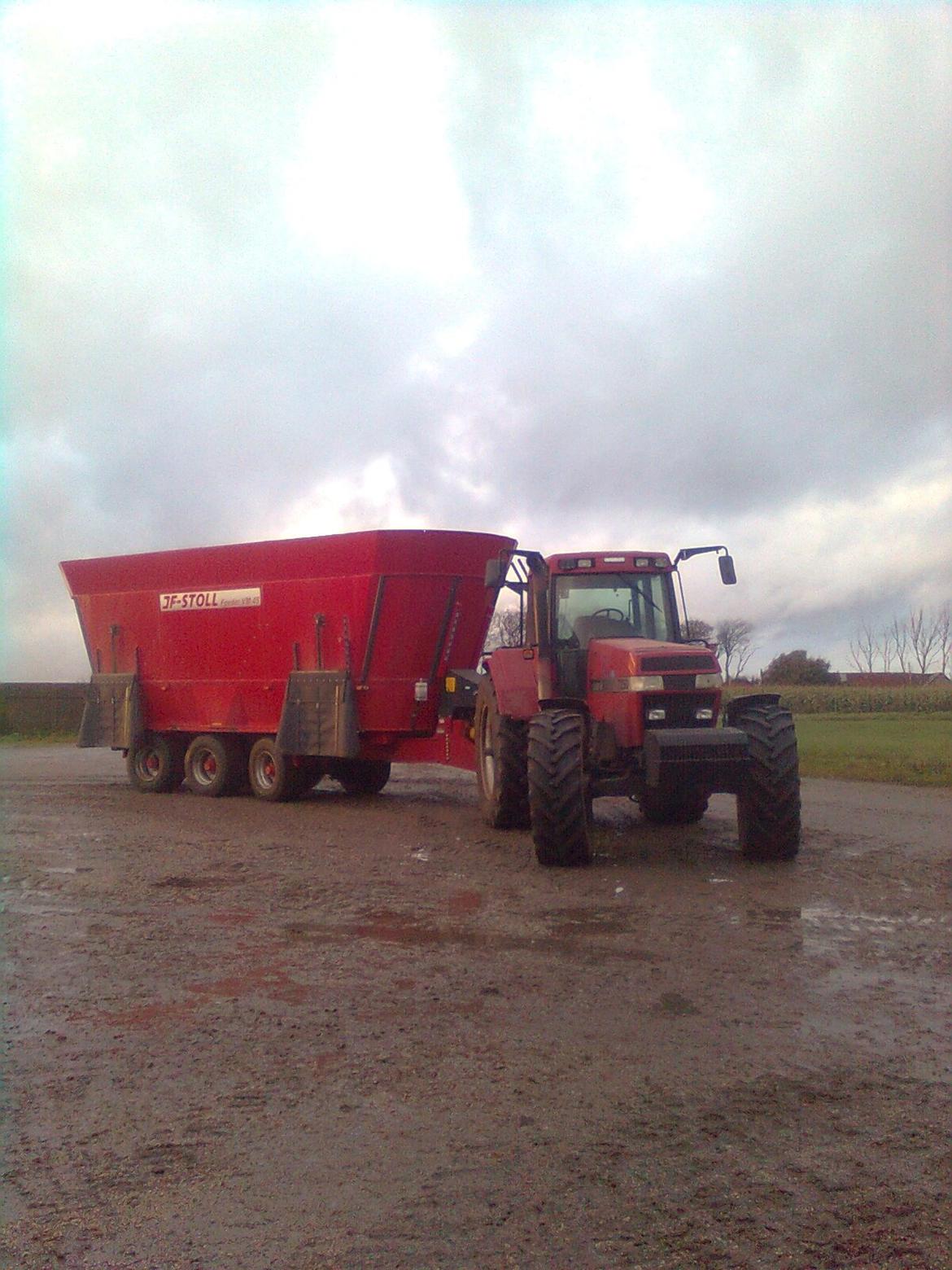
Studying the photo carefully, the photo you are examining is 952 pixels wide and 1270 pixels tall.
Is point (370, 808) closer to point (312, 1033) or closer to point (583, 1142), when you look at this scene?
point (312, 1033)

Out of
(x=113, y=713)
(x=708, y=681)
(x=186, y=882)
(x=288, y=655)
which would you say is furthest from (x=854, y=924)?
(x=113, y=713)

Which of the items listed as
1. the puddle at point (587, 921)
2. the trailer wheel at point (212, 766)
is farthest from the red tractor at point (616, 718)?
the trailer wheel at point (212, 766)

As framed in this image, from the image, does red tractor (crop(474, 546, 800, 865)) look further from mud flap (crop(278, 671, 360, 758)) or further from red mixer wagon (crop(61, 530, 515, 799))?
mud flap (crop(278, 671, 360, 758))

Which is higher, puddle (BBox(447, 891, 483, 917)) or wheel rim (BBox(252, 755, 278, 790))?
wheel rim (BBox(252, 755, 278, 790))

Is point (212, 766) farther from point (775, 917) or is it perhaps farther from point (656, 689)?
point (775, 917)

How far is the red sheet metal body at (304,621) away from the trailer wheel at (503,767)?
6.40 ft

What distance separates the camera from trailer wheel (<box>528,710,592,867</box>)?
8930 mm

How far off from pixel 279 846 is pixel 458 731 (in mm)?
3335

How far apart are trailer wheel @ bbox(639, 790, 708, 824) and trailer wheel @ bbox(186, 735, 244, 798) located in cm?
609

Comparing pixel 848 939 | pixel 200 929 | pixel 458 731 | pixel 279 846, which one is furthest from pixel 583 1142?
pixel 458 731

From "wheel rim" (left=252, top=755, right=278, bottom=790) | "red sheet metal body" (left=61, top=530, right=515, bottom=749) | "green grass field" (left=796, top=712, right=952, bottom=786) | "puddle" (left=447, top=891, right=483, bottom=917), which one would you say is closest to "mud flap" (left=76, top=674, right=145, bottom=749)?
"red sheet metal body" (left=61, top=530, right=515, bottom=749)

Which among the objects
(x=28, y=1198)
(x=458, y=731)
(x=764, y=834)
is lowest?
(x=28, y=1198)

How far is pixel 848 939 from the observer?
6805 mm

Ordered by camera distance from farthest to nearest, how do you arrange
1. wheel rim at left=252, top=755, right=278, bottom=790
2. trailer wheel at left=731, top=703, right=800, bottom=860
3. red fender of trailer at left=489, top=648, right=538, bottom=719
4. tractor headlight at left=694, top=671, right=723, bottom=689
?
wheel rim at left=252, top=755, right=278, bottom=790 → red fender of trailer at left=489, top=648, right=538, bottom=719 → tractor headlight at left=694, top=671, right=723, bottom=689 → trailer wheel at left=731, top=703, right=800, bottom=860
